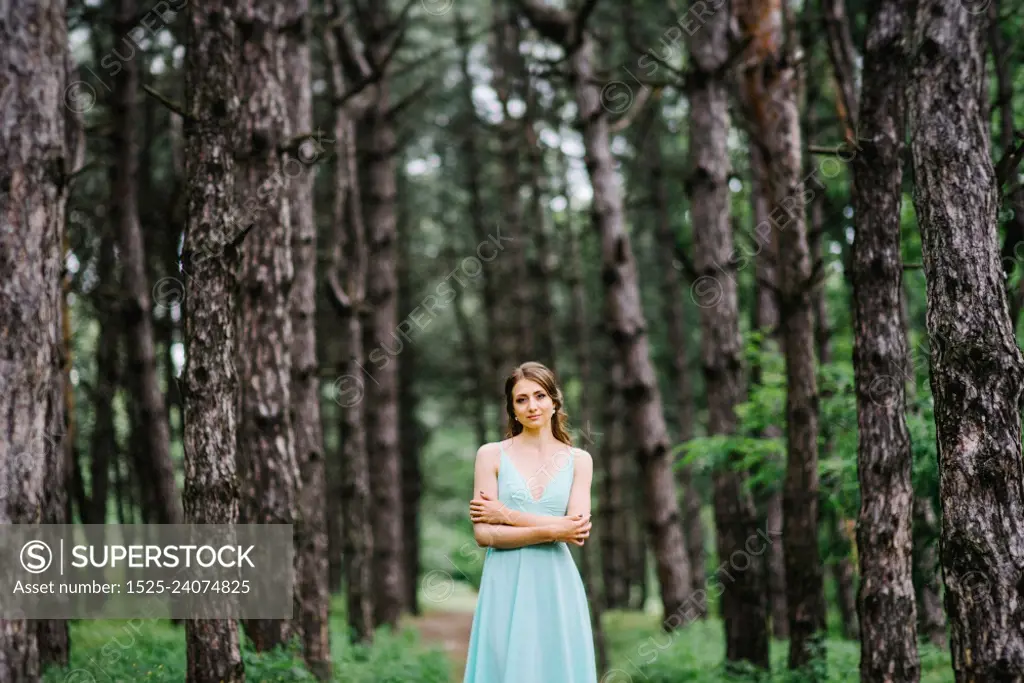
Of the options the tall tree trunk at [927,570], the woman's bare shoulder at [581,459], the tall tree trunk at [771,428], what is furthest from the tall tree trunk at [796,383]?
the tall tree trunk at [771,428]

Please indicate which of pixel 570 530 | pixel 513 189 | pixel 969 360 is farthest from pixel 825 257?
pixel 570 530

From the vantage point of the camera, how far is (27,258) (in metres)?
6.30

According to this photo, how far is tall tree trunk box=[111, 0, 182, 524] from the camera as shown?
41.9 feet

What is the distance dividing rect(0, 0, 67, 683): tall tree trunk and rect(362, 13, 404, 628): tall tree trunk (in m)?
9.10

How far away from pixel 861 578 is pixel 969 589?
4.76 ft

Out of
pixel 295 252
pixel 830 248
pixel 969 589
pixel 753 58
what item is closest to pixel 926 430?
pixel 969 589

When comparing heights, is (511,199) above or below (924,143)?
above

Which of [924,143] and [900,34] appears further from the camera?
[900,34]

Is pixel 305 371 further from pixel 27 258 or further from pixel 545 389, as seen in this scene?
pixel 545 389

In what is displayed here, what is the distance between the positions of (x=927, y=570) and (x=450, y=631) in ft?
43.5

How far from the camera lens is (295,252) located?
9812 mm

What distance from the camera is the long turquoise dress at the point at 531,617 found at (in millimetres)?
4738

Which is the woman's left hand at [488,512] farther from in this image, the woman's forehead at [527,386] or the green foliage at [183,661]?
the green foliage at [183,661]

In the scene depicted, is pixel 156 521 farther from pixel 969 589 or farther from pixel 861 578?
pixel 969 589
